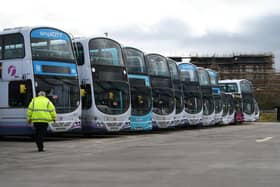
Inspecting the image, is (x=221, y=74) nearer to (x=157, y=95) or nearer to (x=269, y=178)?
(x=157, y=95)

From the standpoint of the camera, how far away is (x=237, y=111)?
46.1 metres

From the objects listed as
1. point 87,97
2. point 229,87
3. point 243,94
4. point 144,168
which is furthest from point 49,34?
point 229,87

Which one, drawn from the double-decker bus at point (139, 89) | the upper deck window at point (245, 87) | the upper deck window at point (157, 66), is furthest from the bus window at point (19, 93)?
the upper deck window at point (245, 87)

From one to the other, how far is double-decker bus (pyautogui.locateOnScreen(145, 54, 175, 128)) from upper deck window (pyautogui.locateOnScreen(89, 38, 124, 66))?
14.6 feet

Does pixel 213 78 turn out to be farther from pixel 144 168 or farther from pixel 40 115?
pixel 144 168

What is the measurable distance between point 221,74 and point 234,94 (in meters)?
43.3

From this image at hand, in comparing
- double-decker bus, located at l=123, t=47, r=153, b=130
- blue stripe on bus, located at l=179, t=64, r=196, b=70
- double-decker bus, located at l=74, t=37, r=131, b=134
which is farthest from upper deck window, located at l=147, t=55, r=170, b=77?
double-decker bus, located at l=74, t=37, r=131, b=134

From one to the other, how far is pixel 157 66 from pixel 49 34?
30.8 feet

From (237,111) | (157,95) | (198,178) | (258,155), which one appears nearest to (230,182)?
→ (198,178)

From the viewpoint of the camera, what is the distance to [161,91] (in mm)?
28562

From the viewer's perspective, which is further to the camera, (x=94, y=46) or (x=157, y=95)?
(x=157, y=95)

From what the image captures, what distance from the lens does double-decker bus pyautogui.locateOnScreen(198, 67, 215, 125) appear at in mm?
35844

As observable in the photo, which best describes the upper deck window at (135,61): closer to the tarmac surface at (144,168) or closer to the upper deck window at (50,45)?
the upper deck window at (50,45)

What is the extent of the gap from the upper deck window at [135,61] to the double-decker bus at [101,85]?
236 cm
